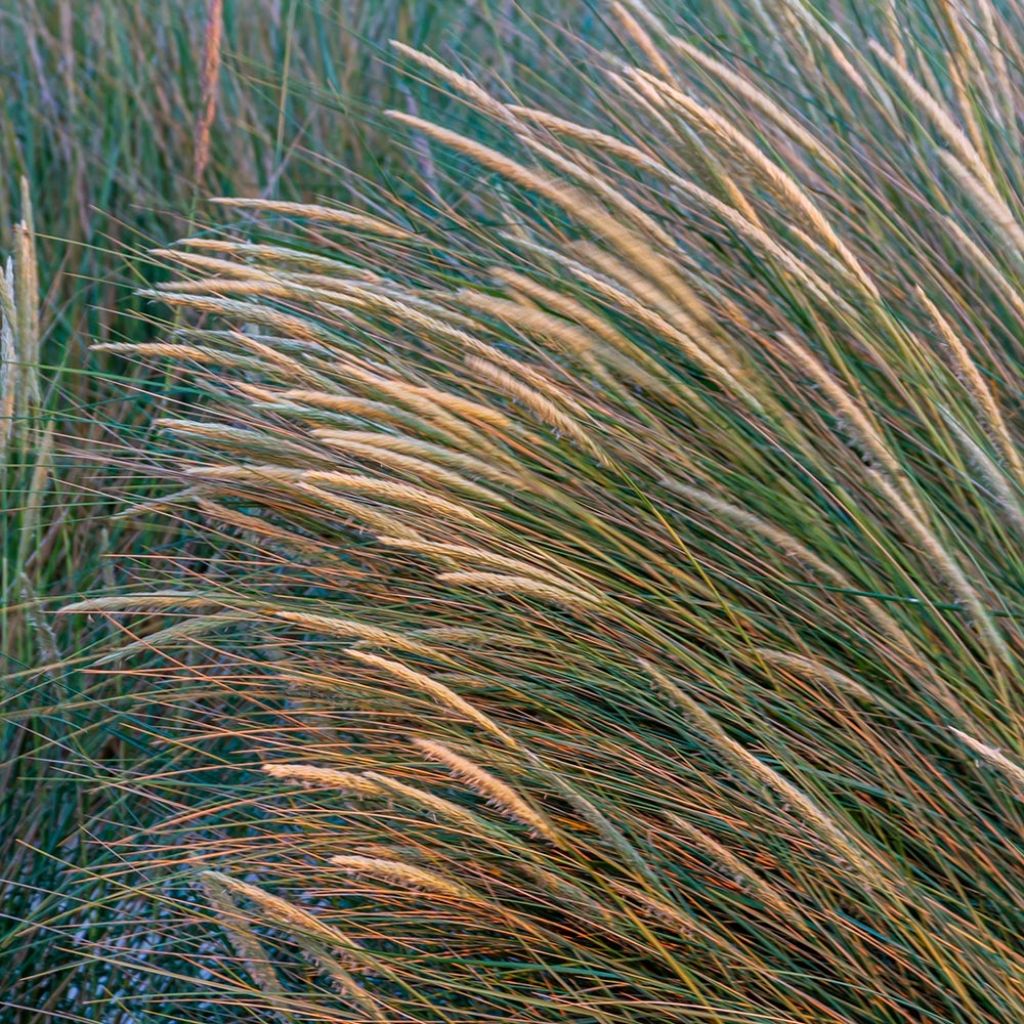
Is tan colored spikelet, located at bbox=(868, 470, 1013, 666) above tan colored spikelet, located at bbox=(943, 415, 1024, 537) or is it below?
below

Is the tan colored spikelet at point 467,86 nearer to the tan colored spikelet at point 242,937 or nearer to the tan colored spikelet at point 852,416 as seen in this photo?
the tan colored spikelet at point 852,416

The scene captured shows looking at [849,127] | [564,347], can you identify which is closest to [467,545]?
[564,347]

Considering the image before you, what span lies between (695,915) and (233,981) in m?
0.46

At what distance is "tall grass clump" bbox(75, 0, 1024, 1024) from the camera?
1.23m

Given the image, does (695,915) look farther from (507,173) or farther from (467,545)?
(507,173)

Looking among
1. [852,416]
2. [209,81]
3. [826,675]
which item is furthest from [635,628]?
[209,81]

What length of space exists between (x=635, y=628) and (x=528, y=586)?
0.66 feet

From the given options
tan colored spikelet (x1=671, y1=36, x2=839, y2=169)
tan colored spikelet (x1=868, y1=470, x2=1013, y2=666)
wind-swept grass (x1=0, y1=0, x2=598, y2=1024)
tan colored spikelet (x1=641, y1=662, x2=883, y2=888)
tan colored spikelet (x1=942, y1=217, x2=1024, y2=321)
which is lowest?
wind-swept grass (x1=0, y1=0, x2=598, y2=1024)

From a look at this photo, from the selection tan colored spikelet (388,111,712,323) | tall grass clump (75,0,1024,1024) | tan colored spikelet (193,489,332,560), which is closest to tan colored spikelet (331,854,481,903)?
tall grass clump (75,0,1024,1024)

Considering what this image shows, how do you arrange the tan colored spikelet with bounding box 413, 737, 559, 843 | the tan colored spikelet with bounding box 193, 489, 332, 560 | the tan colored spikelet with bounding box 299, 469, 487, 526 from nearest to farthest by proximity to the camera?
the tan colored spikelet with bounding box 413, 737, 559, 843, the tan colored spikelet with bounding box 299, 469, 487, 526, the tan colored spikelet with bounding box 193, 489, 332, 560

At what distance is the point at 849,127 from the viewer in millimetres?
1809

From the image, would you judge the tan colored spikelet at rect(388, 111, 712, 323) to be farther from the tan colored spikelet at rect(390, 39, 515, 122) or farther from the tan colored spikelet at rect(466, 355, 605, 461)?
the tan colored spikelet at rect(466, 355, 605, 461)

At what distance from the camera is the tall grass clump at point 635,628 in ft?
4.04

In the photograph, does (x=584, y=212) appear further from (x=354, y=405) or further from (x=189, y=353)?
(x=189, y=353)
